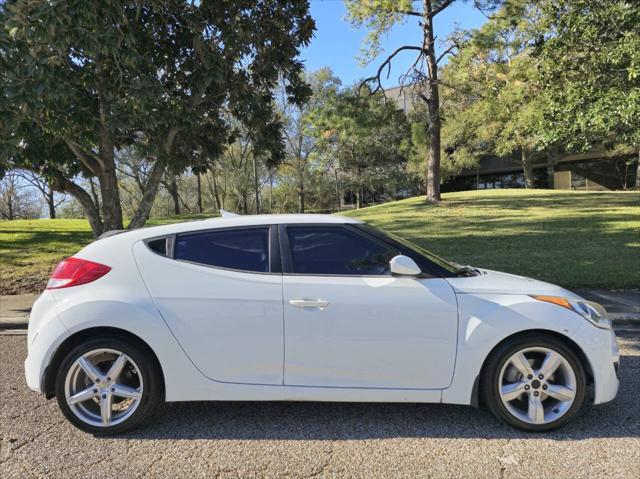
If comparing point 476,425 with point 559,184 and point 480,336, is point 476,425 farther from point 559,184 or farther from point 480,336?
point 559,184

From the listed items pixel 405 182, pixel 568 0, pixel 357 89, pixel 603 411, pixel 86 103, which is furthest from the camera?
pixel 405 182

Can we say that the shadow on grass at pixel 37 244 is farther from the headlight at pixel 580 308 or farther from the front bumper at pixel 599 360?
the front bumper at pixel 599 360

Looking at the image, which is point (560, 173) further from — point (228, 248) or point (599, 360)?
point (228, 248)

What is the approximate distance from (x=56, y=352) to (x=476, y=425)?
3138mm

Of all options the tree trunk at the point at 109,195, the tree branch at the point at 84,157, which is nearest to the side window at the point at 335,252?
the tree branch at the point at 84,157

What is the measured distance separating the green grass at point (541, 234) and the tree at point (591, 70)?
2.48 m

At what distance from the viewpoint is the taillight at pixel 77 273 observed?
3.53m

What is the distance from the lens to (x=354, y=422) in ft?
11.7

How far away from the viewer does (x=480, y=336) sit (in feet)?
10.9

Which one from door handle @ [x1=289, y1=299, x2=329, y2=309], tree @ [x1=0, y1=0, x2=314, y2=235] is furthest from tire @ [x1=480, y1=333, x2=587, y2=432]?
tree @ [x1=0, y1=0, x2=314, y2=235]

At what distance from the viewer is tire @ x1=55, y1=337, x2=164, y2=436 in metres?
3.41

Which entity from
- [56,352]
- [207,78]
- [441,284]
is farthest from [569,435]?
[207,78]

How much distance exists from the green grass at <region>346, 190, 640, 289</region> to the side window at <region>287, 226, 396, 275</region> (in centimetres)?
567

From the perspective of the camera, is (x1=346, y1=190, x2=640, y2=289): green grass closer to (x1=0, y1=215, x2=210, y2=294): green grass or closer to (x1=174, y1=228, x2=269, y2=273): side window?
(x1=174, y1=228, x2=269, y2=273): side window
